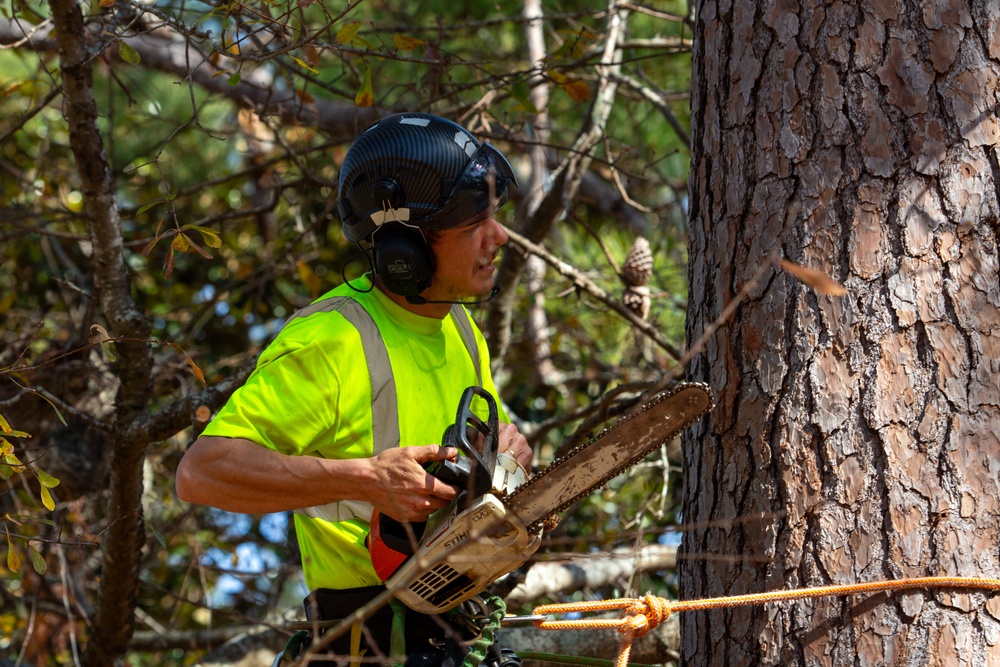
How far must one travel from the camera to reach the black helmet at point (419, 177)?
2.35 meters

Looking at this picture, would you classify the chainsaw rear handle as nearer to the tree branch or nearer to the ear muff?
the ear muff

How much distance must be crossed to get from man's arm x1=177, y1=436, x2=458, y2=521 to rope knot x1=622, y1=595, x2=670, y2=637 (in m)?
0.43

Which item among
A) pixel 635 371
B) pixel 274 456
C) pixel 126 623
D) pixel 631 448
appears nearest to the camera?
pixel 631 448

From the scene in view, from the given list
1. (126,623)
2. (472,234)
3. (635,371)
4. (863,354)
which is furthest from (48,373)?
(863,354)

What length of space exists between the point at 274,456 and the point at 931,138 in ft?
4.72

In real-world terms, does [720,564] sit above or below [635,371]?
below

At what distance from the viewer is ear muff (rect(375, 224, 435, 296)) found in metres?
2.31

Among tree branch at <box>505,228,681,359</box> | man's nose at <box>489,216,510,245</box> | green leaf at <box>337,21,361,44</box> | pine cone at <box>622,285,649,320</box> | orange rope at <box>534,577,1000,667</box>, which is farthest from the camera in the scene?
pine cone at <box>622,285,649,320</box>

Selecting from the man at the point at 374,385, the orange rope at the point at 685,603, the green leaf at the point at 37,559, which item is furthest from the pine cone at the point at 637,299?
the green leaf at the point at 37,559

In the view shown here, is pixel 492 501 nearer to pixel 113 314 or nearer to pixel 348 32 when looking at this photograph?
pixel 348 32

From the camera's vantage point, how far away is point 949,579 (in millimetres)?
1768

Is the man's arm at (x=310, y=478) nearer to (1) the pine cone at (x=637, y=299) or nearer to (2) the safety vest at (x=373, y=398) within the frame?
(2) the safety vest at (x=373, y=398)

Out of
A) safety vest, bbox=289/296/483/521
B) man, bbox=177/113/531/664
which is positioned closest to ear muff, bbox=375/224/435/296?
man, bbox=177/113/531/664

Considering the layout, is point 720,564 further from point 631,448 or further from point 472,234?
point 472,234
